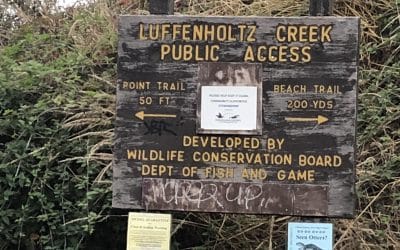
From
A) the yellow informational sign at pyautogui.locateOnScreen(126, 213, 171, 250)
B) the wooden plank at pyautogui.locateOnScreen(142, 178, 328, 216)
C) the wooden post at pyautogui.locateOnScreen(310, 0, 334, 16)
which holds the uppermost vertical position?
the wooden post at pyautogui.locateOnScreen(310, 0, 334, 16)

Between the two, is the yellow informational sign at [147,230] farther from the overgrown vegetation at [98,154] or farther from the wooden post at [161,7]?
the wooden post at [161,7]

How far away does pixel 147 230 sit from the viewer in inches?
181

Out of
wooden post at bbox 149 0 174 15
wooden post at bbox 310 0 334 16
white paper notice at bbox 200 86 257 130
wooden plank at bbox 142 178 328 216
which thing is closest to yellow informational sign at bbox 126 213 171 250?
wooden plank at bbox 142 178 328 216

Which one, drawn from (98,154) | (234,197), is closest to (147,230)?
(234,197)

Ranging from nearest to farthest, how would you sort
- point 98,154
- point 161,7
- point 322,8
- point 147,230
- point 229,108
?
point 147,230 < point 229,108 < point 322,8 < point 161,7 < point 98,154

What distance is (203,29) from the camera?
4816mm

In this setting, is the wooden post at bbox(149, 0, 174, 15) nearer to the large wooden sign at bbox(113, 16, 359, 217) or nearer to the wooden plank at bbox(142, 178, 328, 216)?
the large wooden sign at bbox(113, 16, 359, 217)

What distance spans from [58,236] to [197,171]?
1751 mm

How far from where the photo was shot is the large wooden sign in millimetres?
4641

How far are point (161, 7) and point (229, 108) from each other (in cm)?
89

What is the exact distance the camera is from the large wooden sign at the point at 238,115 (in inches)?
183

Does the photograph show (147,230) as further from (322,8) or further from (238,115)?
(322,8)

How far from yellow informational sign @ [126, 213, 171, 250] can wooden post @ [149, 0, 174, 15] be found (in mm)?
1423

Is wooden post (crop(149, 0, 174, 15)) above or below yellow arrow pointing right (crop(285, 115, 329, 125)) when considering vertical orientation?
above
